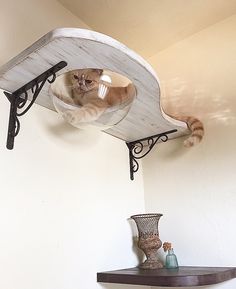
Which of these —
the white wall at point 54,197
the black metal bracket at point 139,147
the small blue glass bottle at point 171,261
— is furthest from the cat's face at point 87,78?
the small blue glass bottle at point 171,261

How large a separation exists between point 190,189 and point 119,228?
0.38 m

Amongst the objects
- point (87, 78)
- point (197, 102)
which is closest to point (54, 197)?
point (87, 78)

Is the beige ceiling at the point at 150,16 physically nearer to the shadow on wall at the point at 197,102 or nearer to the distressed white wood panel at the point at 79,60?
the shadow on wall at the point at 197,102

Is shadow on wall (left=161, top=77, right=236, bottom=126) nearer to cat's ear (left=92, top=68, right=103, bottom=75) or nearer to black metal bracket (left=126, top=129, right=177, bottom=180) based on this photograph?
black metal bracket (left=126, top=129, right=177, bottom=180)

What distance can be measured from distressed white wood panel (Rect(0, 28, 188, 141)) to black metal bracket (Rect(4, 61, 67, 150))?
0.02m

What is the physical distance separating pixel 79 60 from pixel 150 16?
74 cm

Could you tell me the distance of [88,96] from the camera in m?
0.90

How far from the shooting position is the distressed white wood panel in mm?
743

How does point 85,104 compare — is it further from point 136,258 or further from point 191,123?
point 136,258

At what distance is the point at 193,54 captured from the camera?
153 centimetres

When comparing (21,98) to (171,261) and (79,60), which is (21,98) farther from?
(171,261)

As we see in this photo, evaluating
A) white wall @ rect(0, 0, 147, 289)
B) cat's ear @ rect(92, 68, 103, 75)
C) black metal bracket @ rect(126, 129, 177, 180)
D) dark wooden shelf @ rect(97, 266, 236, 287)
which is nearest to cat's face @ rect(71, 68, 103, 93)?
cat's ear @ rect(92, 68, 103, 75)

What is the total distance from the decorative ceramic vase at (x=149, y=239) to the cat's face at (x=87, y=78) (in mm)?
665

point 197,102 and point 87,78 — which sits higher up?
point 197,102
